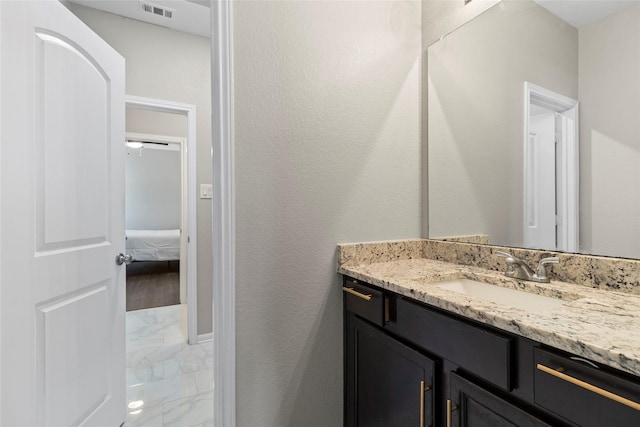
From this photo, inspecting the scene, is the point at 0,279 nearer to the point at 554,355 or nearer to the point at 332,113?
the point at 332,113

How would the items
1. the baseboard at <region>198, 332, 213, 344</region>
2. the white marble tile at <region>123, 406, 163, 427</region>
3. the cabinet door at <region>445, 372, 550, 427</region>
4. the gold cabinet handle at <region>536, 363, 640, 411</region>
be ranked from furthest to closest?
the baseboard at <region>198, 332, 213, 344</region>
the white marble tile at <region>123, 406, 163, 427</region>
the cabinet door at <region>445, 372, 550, 427</region>
the gold cabinet handle at <region>536, 363, 640, 411</region>

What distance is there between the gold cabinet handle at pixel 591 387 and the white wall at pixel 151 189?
7.18 meters

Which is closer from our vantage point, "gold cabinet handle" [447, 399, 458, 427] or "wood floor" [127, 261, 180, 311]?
"gold cabinet handle" [447, 399, 458, 427]

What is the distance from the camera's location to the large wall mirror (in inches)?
Answer: 39.4

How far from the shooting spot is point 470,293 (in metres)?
1.26

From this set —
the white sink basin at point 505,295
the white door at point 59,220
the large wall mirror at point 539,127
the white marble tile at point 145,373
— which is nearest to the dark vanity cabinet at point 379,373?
the white sink basin at point 505,295

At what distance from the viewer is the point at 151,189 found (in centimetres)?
704

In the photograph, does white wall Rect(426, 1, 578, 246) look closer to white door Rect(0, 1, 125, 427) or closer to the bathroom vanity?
the bathroom vanity

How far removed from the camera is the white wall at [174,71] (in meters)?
2.46

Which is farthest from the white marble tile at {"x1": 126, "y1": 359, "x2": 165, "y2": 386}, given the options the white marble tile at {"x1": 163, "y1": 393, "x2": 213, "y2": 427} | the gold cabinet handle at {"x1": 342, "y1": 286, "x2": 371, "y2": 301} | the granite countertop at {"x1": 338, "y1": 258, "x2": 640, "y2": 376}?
the granite countertop at {"x1": 338, "y1": 258, "x2": 640, "y2": 376}

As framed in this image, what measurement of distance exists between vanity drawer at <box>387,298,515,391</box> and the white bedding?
5277mm

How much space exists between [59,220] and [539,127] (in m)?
2.00

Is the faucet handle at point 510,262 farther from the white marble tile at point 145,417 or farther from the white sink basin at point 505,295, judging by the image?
the white marble tile at point 145,417

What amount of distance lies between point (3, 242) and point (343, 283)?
126cm
